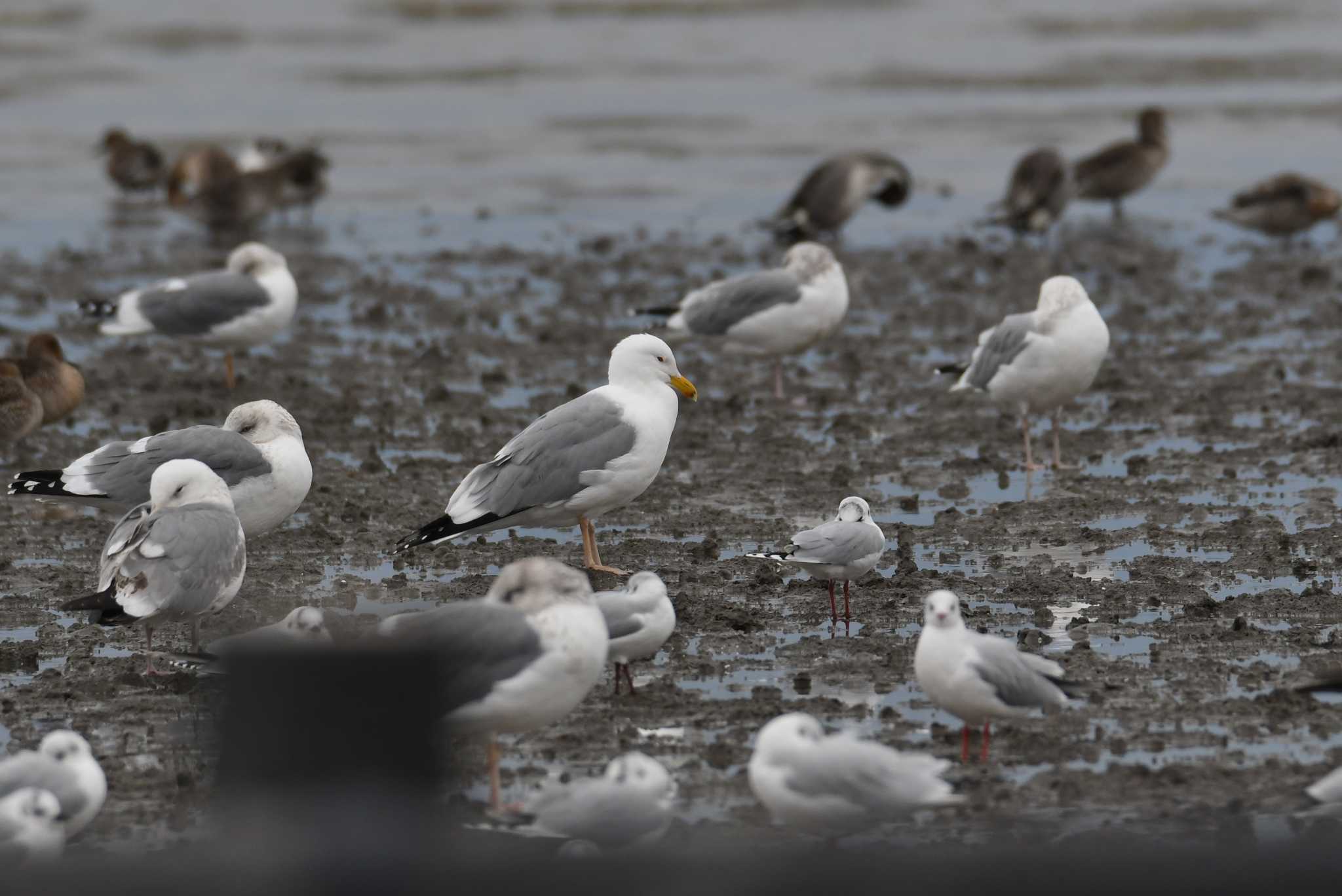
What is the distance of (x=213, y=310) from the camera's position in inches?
544

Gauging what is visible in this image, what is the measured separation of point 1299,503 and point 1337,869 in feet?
23.8

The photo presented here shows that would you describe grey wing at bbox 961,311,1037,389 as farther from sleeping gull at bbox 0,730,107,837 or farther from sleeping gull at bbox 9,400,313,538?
sleeping gull at bbox 0,730,107,837

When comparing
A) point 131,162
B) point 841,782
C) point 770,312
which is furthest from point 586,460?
point 131,162

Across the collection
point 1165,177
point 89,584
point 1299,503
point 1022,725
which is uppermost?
point 1165,177

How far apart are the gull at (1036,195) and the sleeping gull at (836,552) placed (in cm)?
1265

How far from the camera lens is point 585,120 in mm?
30375

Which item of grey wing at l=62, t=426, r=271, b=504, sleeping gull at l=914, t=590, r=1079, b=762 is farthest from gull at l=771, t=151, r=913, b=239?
sleeping gull at l=914, t=590, r=1079, b=762

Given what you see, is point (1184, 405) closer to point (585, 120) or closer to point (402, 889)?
point (402, 889)

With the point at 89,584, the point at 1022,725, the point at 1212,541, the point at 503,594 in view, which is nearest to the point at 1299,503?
the point at 1212,541

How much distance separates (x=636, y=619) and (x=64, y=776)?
2.27m

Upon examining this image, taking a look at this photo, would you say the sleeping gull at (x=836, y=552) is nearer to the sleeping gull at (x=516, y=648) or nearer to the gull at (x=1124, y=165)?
the sleeping gull at (x=516, y=648)

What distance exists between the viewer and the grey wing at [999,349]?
38.2 ft

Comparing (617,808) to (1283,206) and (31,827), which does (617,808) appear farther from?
(1283,206)

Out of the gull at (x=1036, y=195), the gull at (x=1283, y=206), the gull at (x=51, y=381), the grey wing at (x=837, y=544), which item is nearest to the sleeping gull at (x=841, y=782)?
the grey wing at (x=837, y=544)
